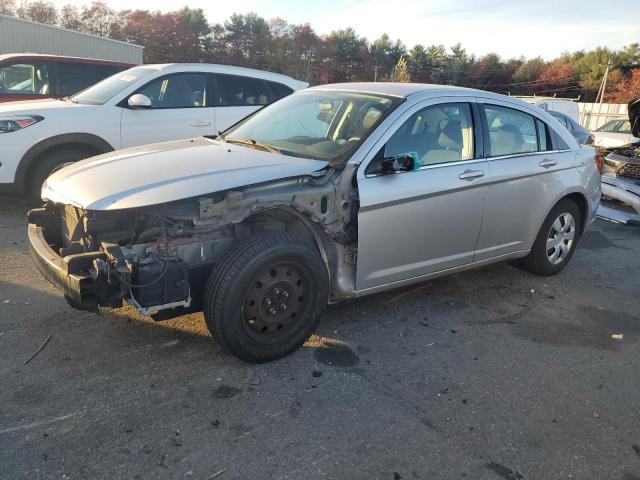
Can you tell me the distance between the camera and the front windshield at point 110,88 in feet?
21.7

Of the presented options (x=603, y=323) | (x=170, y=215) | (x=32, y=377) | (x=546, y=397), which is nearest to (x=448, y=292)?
(x=603, y=323)

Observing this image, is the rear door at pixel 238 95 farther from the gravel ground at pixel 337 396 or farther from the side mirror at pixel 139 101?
the gravel ground at pixel 337 396

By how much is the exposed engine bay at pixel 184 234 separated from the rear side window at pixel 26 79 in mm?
6126

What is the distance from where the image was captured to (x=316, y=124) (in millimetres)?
4125

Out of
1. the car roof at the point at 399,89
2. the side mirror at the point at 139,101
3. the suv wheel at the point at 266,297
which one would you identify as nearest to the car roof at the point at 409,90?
the car roof at the point at 399,89

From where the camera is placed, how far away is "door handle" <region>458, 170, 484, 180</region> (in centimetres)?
403

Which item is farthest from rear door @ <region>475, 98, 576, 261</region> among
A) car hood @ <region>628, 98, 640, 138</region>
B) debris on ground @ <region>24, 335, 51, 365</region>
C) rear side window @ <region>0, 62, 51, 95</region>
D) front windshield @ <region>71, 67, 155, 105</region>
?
rear side window @ <region>0, 62, 51, 95</region>

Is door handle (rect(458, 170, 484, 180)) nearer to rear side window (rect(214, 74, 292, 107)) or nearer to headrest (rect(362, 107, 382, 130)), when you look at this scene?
headrest (rect(362, 107, 382, 130))

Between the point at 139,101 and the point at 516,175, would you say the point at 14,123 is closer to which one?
the point at 139,101

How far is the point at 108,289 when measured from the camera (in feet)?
9.21

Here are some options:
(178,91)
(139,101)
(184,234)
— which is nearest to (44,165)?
(139,101)

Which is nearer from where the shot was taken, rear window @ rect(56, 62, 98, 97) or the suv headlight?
the suv headlight

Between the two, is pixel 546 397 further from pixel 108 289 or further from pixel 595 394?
pixel 108 289

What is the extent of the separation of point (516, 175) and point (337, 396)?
251 cm
